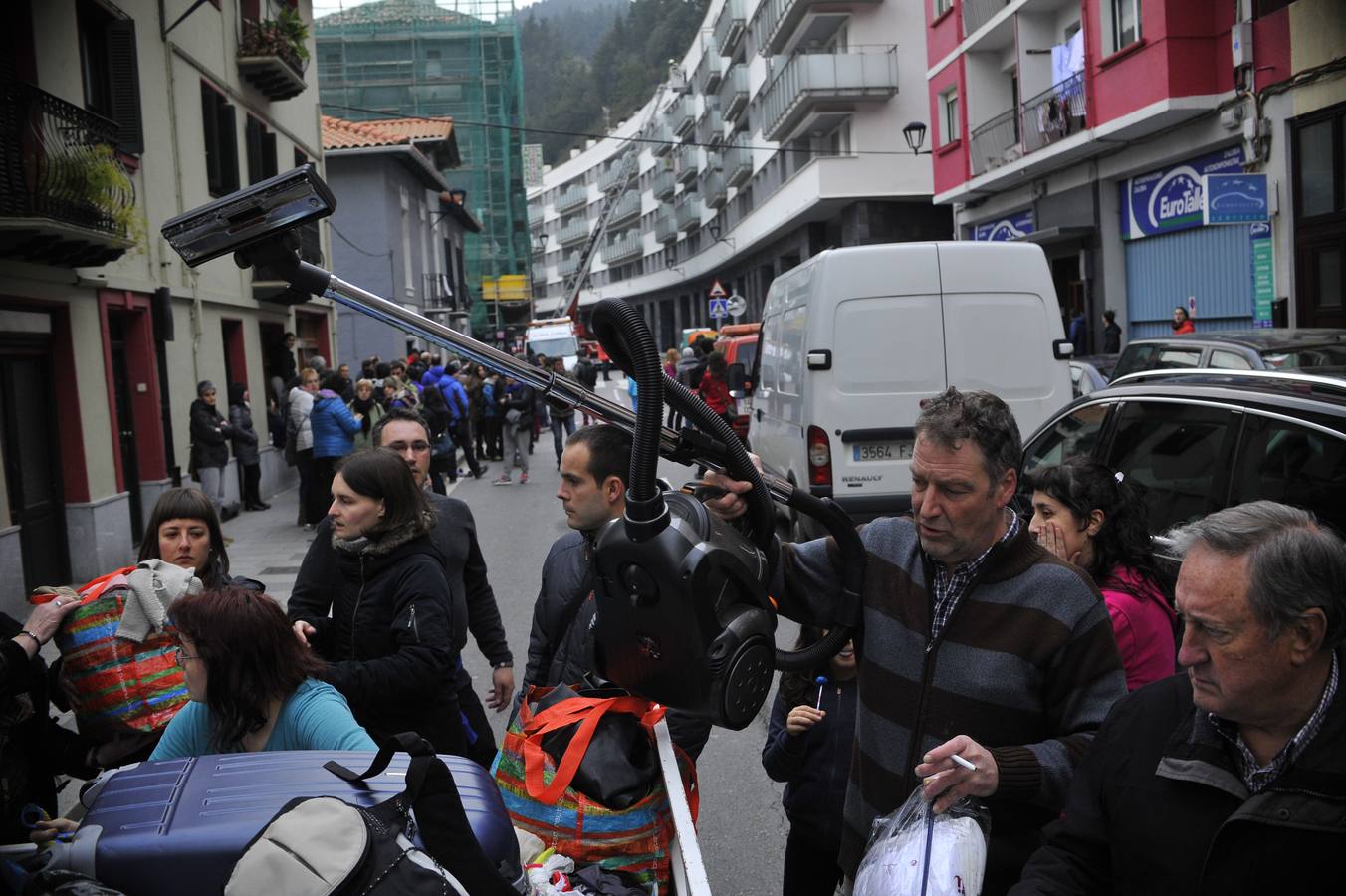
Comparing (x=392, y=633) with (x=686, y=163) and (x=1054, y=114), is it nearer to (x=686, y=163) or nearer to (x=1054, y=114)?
(x=1054, y=114)

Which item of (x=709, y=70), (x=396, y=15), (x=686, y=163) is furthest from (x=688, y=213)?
(x=396, y=15)

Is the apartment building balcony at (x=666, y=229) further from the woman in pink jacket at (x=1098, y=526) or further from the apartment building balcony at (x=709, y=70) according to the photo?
the woman in pink jacket at (x=1098, y=526)

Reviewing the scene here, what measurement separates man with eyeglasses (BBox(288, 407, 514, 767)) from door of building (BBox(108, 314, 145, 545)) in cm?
1038

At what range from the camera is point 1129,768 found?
80.9 inches

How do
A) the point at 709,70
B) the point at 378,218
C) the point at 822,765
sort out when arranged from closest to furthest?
the point at 822,765 < the point at 378,218 < the point at 709,70

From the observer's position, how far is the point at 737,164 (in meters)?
50.5

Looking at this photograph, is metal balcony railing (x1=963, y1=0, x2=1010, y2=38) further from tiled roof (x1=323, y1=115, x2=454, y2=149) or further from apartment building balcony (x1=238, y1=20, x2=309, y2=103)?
tiled roof (x1=323, y1=115, x2=454, y2=149)

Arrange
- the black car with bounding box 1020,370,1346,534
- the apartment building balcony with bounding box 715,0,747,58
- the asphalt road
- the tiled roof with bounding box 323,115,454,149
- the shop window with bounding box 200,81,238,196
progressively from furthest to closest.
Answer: the apartment building balcony with bounding box 715,0,747,58 → the tiled roof with bounding box 323,115,454,149 → the shop window with bounding box 200,81,238,196 → the asphalt road → the black car with bounding box 1020,370,1346,534

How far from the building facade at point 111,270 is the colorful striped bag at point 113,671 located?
5.13m

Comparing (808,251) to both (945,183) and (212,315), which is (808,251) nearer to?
(945,183)

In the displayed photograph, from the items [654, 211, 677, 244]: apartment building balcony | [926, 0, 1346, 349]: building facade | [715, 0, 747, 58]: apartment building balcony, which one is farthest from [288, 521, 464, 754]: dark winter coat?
[654, 211, 677, 244]: apartment building balcony

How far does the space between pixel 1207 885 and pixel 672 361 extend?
2231cm

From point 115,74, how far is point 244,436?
16.0ft

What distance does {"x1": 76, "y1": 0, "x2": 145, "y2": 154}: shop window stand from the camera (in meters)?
13.6
